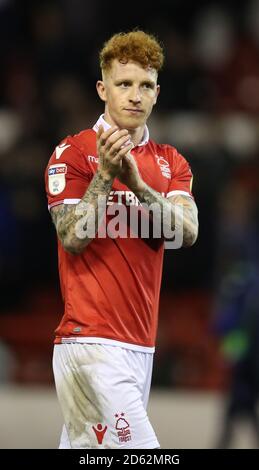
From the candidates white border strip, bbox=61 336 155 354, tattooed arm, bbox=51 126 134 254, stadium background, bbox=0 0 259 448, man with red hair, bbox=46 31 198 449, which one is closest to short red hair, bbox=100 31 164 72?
man with red hair, bbox=46 31 198 449

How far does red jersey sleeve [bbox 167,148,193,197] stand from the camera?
5.13m

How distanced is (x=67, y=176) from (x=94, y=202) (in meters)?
0.31

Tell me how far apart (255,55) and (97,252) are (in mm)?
9841

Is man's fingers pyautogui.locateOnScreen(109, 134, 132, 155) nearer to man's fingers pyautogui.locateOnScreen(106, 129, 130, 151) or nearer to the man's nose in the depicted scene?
man's fingers pyautogui.locateOnScreen(106, 129, 130, 151)

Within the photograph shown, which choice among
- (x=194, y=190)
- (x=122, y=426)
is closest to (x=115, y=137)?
(x=122, y=426)

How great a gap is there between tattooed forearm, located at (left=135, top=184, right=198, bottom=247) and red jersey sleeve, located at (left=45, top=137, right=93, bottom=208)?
0.33 metres

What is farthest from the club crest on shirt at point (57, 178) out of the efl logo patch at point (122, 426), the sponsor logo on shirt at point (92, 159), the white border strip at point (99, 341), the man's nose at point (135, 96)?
the efl logo patch at point (122, 426)

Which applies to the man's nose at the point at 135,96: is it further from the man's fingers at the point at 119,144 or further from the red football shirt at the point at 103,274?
the man's fingers at the point at 119,144

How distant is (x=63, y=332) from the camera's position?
4930mm

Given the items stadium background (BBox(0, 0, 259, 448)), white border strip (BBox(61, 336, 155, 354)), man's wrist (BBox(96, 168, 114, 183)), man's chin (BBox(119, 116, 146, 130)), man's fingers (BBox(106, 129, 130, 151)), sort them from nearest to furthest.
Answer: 1. man's fingers (BBox(106, 129, 130, 151))
2. man's wrist (BBox(96, 168, 114, 183))
3. white border strip (BBox(61, 336, 155, 354))
4. man's chin (BBox(119, 116, 146, 130))
5. stadium background (BBox(0, 0, 259, 448))

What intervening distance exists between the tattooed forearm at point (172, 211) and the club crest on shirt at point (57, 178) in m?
0.39

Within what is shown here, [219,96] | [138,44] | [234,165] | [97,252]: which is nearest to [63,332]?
[97,252]

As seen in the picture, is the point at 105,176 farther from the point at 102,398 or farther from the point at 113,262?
the point at 102,398

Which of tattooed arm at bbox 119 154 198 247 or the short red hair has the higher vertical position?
the short red hair
